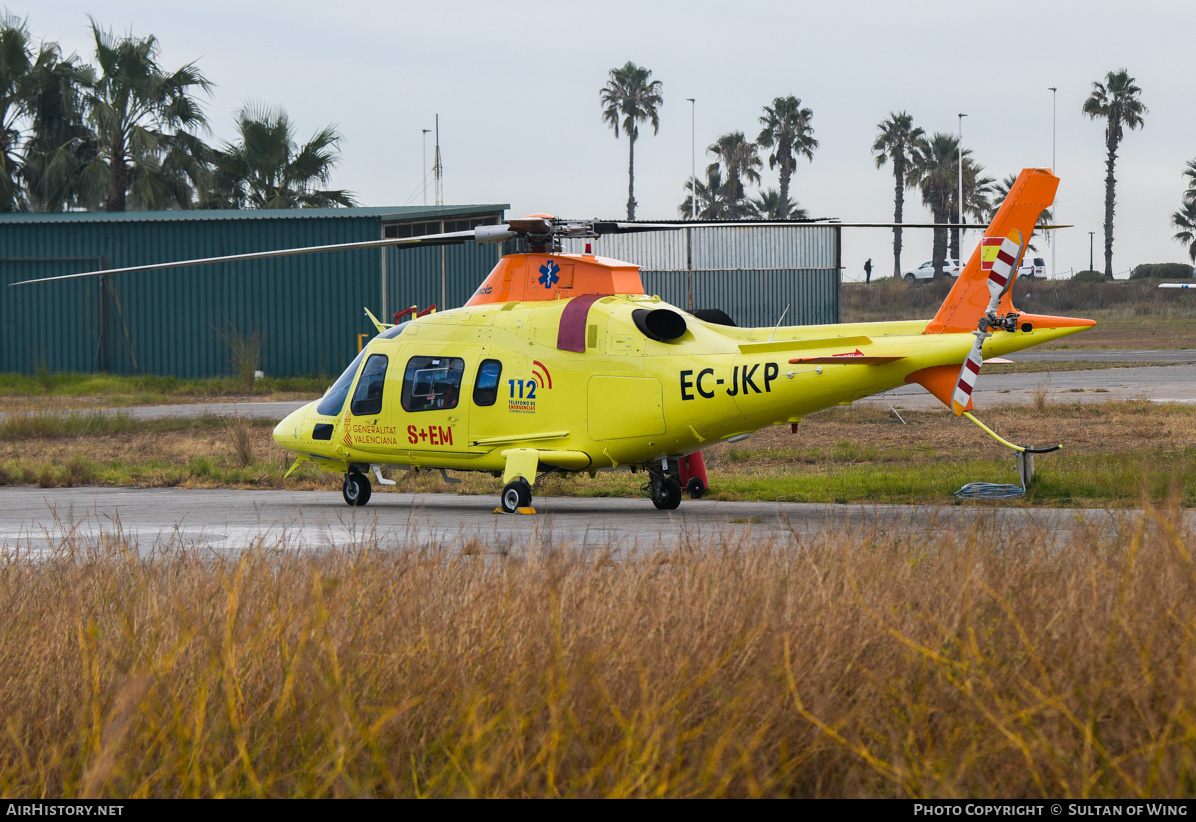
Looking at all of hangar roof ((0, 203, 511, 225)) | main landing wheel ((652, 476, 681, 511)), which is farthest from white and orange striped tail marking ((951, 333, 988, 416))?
hangar roof ((0, 203, 511, 225))

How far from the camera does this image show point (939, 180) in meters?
81.9

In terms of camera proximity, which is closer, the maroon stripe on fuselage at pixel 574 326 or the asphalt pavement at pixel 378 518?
the asphalt pavement at pixel 378 518

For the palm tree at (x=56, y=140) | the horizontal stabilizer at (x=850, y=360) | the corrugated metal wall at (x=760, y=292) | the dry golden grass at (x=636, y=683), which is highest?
the palm tree at (x=56, y=140)

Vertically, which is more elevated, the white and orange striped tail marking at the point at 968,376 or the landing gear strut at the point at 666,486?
the white and orange striped tail marking at the point at 968,376

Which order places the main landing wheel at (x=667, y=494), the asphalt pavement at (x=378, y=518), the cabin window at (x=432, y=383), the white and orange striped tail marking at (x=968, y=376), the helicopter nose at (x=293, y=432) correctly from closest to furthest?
the asphalt pavement at (x=378, y=518) < the white and orange striped tail marking at (x=968, y=376) < the main landing wheel at (x=667, y=494) < the cabin window at (x=432, y=383) < the helicopter nose at (x=293, y=432)

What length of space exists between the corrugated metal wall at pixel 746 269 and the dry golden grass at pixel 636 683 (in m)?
35.3

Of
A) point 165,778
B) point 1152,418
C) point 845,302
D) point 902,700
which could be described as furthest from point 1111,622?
point 845,302

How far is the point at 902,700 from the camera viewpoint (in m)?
4.50

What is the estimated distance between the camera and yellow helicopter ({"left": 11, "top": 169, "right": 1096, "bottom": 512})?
12.1m

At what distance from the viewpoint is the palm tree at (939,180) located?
81812mm

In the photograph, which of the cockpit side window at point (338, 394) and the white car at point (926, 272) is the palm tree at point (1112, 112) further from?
the cockpit side window at point (338, 394)

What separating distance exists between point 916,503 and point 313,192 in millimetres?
35279

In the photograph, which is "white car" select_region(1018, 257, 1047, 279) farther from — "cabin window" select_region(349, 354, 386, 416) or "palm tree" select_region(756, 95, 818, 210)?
"cabin window" select_region(349, 354, 386, 416)

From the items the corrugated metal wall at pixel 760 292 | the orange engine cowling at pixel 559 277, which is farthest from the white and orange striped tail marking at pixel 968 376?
the corrugated metal wall at pixel 760 292
